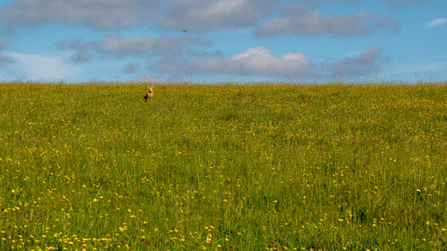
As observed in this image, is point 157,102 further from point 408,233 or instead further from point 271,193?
point 408,233

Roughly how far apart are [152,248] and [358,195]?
408 cm

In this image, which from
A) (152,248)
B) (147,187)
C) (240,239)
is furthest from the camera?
(147,187)

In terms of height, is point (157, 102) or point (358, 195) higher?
point (157, 102)

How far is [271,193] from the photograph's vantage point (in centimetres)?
705

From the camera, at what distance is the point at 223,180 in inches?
307

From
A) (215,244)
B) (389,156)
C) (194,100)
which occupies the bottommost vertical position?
(215,244)

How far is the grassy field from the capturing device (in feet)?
17.7

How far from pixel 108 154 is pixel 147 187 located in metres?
2.64

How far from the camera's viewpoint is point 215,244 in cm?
517

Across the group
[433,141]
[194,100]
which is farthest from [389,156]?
[194,100]

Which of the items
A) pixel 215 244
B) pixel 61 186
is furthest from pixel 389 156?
pixel 61 186

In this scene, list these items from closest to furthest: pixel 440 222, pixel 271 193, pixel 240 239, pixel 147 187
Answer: pixel 240 239
pixel 440 222
pixel 271 193
pixel 147 187

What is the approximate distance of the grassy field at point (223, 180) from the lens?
17.7 feet

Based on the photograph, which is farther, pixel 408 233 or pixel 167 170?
pixel 167 170
